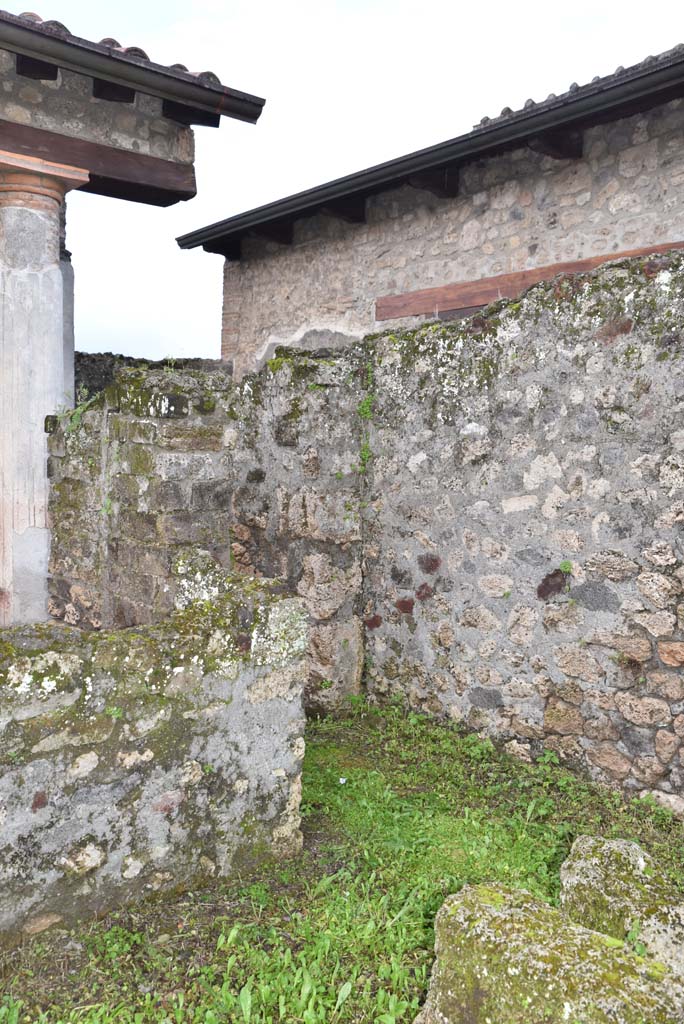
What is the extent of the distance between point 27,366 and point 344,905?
4.72 m

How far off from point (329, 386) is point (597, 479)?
172 cm

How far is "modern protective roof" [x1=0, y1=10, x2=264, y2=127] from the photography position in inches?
212

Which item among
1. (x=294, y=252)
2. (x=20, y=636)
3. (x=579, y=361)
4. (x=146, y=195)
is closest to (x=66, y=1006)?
(x=20, y=636)

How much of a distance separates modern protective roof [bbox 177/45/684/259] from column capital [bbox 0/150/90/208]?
2.85 m

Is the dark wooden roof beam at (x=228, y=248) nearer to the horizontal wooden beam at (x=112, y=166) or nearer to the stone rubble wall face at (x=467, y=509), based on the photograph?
the horizontal wooden beam at (x=112, y=166)

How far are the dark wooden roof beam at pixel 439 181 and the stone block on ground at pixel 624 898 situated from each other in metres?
6.24

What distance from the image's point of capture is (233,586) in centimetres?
320

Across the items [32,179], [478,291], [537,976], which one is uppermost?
[32,179]

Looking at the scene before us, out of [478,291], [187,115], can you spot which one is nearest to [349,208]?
[478,291]

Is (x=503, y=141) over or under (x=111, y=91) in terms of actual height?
under

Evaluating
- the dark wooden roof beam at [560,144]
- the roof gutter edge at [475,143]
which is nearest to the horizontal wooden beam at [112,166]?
the roof gutter edge at [475,143]

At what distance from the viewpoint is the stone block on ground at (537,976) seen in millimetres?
2086

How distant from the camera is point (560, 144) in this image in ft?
21.2

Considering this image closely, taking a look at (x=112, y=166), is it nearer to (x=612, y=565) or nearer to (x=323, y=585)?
(x=323, y=585)
